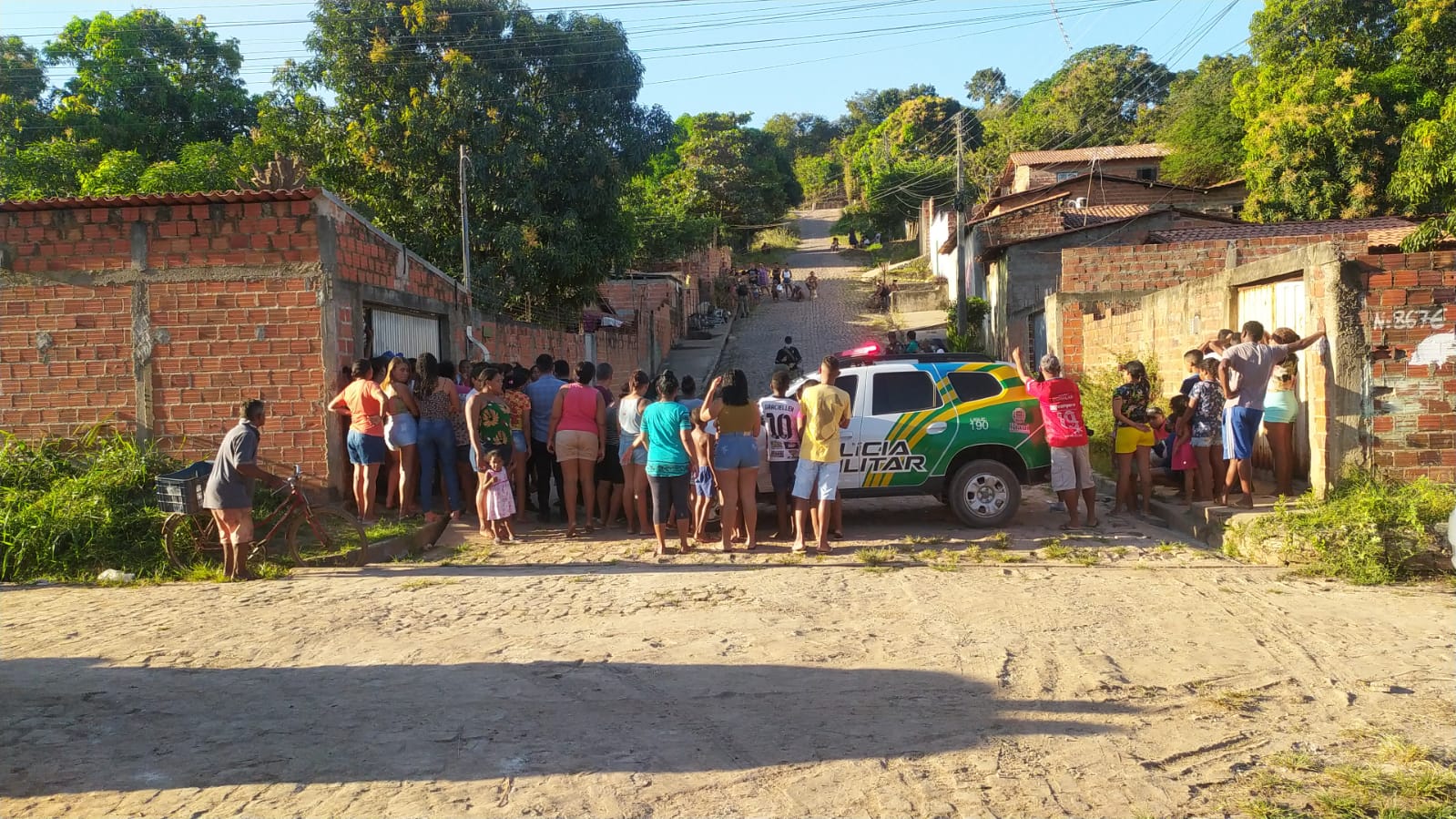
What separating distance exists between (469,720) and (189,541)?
5102mm

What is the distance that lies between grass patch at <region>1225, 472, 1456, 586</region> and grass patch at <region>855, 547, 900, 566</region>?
284cm

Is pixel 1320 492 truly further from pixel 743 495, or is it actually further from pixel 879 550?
pixel 743 495

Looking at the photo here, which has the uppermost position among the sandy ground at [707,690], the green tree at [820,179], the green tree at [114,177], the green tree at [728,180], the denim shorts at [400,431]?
the green tree at [820,179]

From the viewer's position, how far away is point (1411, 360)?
8492 mm

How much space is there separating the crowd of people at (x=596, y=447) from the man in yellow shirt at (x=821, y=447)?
11mm

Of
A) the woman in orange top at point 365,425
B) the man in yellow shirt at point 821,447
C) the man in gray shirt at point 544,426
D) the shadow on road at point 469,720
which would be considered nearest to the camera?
the shadow on road at point 469,720

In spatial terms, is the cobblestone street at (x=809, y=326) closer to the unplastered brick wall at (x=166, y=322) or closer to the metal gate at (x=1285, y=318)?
the metal gate at (x=1285, y=318)

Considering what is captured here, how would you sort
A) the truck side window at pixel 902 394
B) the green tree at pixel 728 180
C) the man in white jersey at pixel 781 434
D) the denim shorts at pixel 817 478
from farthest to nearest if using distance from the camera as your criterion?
the green tree at pixel 728 180 → the truck side window at pixel 902 394 → the man in white jersey at pixel 781 434 → the denim shorts at pixel 817 478

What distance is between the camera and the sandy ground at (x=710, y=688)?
400 centimetres

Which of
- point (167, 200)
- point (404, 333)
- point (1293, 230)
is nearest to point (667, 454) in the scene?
point (404, 333)

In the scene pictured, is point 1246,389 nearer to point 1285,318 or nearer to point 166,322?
point 1285,318

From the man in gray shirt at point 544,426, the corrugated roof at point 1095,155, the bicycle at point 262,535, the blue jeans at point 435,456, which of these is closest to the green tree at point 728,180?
the corrugated roof at point 1095,155

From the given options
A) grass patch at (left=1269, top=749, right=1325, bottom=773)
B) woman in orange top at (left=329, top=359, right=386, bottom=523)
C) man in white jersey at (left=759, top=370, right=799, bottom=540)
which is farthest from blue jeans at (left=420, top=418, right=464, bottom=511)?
grass patch at (left=1269, top=749, right=1325, bottom=773)

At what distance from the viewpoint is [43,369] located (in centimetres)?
1043
